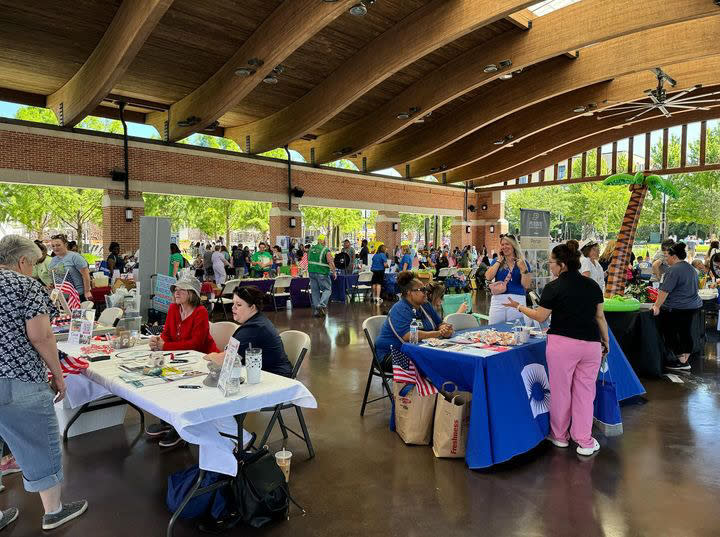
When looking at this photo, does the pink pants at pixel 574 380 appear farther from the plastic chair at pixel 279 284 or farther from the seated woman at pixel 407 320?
the plastic chair at pixel 279 284

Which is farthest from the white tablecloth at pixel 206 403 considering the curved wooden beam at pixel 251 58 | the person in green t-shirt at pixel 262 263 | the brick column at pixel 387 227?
the brick column at pixel 387 227

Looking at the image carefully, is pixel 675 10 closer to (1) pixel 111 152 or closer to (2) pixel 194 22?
(2) pixel 194 22

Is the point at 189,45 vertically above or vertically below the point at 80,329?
above

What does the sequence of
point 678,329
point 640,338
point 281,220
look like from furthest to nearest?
1. point 281,220
2. point 678,329
3. point 640,338

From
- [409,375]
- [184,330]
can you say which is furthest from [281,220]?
[409,375]

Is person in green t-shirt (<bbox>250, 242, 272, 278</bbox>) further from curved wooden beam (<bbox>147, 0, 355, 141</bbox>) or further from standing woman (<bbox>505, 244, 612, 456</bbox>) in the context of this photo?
standing woman (<bbox>505, 244, 612, 456</bbox>)

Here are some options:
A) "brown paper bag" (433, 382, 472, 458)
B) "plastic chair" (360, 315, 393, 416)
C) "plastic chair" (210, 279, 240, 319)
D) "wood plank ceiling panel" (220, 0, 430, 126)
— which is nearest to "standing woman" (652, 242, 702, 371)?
"plastic chair" (360, 315, 393, 416)

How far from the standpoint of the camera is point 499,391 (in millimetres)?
3621

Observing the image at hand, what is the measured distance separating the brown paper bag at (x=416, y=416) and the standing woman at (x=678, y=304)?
371 centimetres

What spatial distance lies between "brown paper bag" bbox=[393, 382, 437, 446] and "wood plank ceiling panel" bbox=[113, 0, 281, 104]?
7.64 m

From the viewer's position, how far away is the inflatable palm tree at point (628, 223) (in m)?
7.59

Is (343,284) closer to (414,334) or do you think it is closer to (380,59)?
(380,59)

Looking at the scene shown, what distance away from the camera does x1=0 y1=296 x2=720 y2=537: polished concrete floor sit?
2873 mm

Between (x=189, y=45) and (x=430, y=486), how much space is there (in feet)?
31.5
